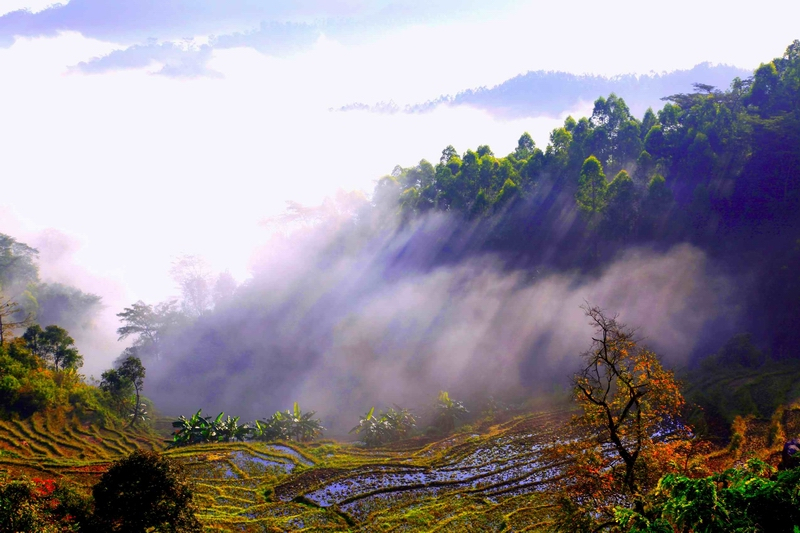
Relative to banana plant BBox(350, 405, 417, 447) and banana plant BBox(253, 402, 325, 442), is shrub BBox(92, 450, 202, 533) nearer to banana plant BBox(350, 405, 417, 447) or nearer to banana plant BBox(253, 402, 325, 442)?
banana plant BBox(350, 405, 417, 447)

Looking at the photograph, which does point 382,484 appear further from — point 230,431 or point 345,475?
point 230,431

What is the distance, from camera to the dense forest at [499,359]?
12.1 meters

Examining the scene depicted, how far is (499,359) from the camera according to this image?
4066 cm

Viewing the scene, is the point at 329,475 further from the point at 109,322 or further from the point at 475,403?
the point at 109,322

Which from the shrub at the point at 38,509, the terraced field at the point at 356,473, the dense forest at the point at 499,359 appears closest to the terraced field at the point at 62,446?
the terraced field at the point at 356,473

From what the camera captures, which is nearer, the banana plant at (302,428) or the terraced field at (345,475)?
the terraced field at (345,475)

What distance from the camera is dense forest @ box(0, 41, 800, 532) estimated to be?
12086mm

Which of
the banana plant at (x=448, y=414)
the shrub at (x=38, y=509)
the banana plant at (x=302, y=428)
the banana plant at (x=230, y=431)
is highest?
the shrub at (x=38, y=509)

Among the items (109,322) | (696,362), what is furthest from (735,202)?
(109,322)

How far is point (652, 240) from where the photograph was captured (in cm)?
3906

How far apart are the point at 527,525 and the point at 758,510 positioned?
11.2 meters

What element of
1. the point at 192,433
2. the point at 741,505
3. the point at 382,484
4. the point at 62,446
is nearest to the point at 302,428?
the point at 192,433

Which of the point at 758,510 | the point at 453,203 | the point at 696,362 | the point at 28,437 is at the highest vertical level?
the point at 453,203

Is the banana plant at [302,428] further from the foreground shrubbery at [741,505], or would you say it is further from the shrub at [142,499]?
the foreground shrubbery at [741,505]
